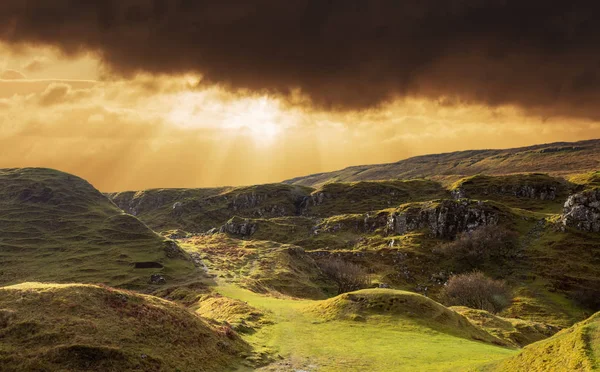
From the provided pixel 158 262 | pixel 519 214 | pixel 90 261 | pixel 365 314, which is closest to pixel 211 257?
pixel 158 262

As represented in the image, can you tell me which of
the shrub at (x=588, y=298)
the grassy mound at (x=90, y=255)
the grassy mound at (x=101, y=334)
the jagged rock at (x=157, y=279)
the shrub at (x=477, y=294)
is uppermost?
the grassy mound at (x=101, y=334)

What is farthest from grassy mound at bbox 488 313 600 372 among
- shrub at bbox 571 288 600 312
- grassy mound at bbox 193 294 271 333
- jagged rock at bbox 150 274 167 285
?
shrub at bbox 571 288 600 312

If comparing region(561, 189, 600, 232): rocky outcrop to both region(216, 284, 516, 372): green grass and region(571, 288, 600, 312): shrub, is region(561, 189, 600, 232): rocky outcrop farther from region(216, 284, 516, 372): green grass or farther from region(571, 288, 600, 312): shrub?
region(216, 284, 516, 372): green grass

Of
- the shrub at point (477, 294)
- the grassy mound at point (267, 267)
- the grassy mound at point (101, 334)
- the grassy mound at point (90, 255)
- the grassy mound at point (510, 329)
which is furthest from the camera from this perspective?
the grassy mound at point (90, 255)

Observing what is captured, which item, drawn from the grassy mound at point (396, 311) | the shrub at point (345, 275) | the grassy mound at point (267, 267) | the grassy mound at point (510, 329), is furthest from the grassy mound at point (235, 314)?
the shrub at point (345, 275)

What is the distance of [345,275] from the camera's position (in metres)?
137

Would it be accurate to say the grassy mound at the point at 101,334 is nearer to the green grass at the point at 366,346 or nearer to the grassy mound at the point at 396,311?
the green grass at the point at 366,346

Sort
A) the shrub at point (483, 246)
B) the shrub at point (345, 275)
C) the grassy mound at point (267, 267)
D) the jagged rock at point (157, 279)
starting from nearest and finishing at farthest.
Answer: the grassy mound at point (267, 267) < the jagged rock at point (157, 279) < the shrub at point (345, 275) < the shrub at point (483, 246)

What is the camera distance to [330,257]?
18100cm

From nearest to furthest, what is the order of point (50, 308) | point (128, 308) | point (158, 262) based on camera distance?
point (50, 308), point (128, 308), point (158, 262)

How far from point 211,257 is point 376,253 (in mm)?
81508

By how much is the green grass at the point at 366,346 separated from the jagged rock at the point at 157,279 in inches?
2848

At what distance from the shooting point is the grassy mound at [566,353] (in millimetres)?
17344

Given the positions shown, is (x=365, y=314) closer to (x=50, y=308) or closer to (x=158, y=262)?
(x=50, y=308)
